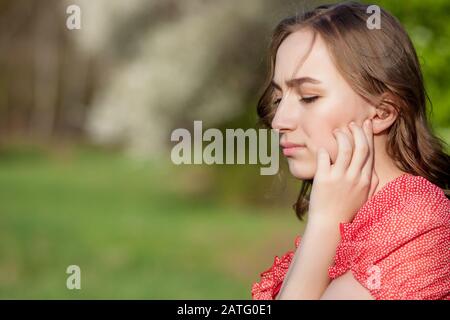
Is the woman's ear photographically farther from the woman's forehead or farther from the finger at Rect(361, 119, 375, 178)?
the woman's forehead

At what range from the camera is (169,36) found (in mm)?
14750

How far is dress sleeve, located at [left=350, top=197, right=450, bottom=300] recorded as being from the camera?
208 cm

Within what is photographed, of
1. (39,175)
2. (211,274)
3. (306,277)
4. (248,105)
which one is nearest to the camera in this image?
(306,277)

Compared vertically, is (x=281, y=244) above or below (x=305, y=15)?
above

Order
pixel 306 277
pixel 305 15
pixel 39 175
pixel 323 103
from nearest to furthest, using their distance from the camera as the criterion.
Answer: pixel 306 277 → pixel 323 103 → pixel 305 15 → pixel 39 175

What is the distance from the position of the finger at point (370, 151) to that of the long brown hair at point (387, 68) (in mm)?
75

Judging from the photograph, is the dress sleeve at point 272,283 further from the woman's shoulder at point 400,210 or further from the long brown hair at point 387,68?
the long brown hair at point 387,68

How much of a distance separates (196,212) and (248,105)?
308 cm

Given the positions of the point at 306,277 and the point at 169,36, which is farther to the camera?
the point at 169,36

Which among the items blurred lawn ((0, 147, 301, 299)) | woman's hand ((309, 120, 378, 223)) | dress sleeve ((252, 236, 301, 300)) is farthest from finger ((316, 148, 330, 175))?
blurred lawn ((0, 147, 301, 299))

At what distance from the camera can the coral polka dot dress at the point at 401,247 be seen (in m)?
2.09

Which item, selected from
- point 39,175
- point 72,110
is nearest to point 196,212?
point 39,175
